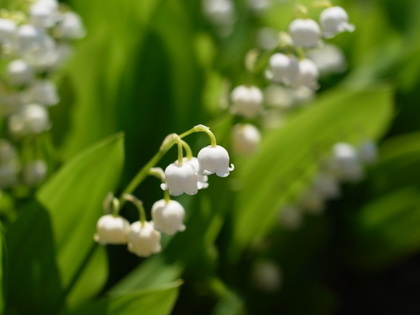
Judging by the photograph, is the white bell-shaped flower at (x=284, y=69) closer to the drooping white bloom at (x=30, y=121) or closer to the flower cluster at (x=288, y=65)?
the flower cluster at (x=288, y=65)

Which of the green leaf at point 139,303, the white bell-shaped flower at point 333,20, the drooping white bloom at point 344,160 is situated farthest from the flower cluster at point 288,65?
the green leaf at point 139,303

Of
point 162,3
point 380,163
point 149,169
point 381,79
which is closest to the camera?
point 149,169

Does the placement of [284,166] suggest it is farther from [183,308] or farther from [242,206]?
[183,308]

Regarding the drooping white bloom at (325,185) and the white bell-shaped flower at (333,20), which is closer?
the white bell-shaped flower at (333,20)

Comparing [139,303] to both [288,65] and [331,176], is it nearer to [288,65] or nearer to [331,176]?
[288,65]

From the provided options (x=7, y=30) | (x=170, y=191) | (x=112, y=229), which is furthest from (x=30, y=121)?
(x=170, y=191)

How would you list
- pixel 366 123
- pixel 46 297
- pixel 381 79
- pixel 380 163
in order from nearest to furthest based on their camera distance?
pixel 46 297
pixel 366 123
pixel 380 163
pixel 381 79

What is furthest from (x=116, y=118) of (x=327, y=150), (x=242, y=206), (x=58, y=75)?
(x=327, y=150)
